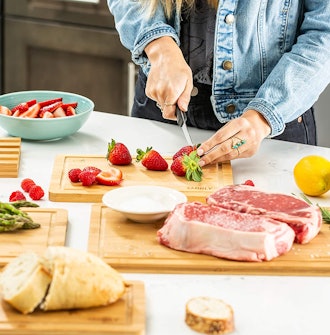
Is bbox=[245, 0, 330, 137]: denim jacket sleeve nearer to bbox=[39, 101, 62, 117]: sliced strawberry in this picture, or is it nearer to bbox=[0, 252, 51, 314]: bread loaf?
bbox=[39, 101, 62, 117]: sliced strawberry

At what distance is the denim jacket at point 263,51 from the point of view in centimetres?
231

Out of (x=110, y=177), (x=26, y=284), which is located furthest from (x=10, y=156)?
(x=26, y=284)

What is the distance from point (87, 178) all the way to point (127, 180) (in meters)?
0.13

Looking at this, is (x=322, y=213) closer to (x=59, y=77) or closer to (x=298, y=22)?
(x=298, y=22)

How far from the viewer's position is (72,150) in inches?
94.1

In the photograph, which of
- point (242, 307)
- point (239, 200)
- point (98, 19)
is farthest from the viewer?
point (98, 19)

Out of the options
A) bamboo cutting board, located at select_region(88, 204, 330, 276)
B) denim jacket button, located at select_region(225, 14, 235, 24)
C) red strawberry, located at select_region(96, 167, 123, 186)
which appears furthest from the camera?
denim jacket button, located at select_region(225, 14, 235, 24)

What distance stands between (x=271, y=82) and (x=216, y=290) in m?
0.84

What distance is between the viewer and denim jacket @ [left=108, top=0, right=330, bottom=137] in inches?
90.8

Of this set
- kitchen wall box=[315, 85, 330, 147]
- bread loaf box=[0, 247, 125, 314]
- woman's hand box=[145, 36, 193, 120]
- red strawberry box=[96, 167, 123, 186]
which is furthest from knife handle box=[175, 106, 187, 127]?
kitchen wall box=[315, 85, 330, 147]

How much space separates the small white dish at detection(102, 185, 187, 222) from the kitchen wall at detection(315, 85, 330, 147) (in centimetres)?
169

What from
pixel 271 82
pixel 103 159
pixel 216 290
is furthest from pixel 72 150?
pixel 216 290

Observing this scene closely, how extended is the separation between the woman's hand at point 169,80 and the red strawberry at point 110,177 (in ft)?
0.76

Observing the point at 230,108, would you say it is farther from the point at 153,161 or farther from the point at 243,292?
the point at 243,292
